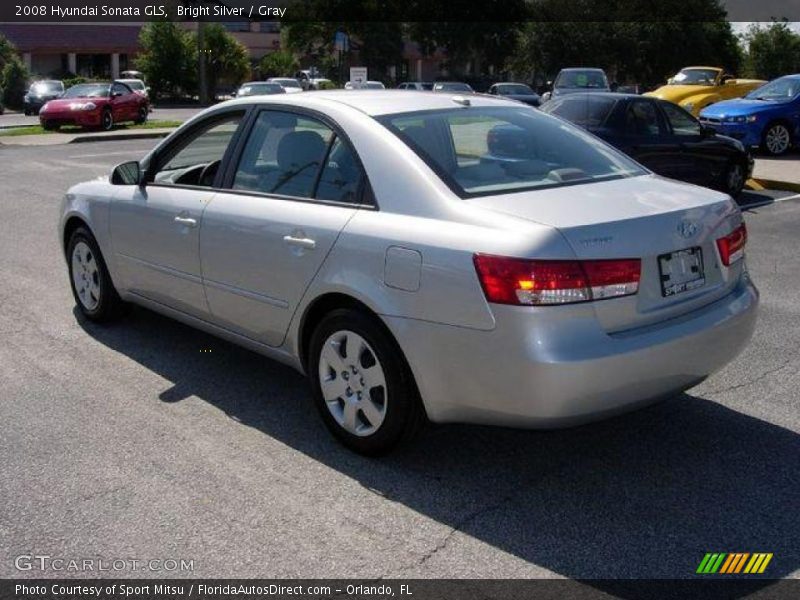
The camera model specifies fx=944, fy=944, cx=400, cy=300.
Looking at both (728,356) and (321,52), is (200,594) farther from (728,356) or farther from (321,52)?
(321,52)

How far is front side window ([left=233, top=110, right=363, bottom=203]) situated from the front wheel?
49.2 feet

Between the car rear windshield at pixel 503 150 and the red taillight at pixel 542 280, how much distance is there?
21.6 inches

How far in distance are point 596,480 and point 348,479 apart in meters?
1.09

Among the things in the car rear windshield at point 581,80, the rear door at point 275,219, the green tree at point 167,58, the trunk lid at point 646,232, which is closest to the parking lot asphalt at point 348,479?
the rear door at point 275,219

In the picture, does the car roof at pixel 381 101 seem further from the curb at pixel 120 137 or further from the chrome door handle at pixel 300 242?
the curb at pixel 120 137

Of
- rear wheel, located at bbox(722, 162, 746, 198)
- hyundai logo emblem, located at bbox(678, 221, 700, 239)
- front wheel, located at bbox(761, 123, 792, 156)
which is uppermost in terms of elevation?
hyundai logo emblem, located at bbox(678, 221, 700, 239)

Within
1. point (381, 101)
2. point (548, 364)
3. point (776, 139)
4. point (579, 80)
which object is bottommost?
point (548, 364)

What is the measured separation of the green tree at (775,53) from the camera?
5716cm

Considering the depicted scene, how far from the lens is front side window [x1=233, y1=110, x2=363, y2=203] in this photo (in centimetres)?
452

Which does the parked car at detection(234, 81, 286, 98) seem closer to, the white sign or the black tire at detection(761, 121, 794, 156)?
the white sign

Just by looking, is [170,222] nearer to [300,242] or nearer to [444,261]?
[300,242]

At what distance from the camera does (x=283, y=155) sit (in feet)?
16.0

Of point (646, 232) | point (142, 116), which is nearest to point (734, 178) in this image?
point (646, 232)

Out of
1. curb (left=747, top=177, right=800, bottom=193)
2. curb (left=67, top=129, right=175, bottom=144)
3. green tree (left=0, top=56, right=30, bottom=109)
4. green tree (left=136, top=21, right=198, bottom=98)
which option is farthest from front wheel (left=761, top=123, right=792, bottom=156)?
green tree (left=136, top=21, right=198, bottom=98)
